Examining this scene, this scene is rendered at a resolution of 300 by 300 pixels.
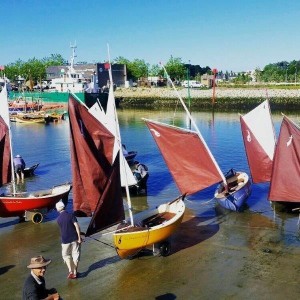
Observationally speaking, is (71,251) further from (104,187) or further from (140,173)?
A: (140,173)

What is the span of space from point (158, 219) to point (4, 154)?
7870mm

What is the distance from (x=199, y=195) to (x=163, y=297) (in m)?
12.1

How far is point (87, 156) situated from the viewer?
1409cm

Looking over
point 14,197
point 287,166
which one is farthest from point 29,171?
point 287,166

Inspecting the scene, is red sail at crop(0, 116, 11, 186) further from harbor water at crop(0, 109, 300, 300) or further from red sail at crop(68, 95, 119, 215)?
red sail at crop(68, 95, 119, 215)

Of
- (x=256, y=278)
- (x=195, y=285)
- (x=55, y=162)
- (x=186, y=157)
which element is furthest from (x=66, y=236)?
(x=55, y=162)

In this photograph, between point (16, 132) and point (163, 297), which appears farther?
point (16, 132)

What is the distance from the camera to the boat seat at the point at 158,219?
1497cm

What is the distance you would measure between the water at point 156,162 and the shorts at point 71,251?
7.67 m

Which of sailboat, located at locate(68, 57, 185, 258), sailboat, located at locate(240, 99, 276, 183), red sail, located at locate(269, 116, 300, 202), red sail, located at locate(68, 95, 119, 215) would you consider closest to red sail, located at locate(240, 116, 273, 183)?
sailboat, located at locate(240, 99, 276, 183)

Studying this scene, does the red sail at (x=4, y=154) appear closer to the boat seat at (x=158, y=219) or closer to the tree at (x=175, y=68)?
the boat seat at (x=158, y=219)

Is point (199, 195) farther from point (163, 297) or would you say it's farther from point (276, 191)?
point (163, 297)

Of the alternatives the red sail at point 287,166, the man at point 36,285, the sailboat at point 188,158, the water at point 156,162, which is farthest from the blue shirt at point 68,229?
the red sail at point 287,166

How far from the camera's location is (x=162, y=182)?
86.6 ft
